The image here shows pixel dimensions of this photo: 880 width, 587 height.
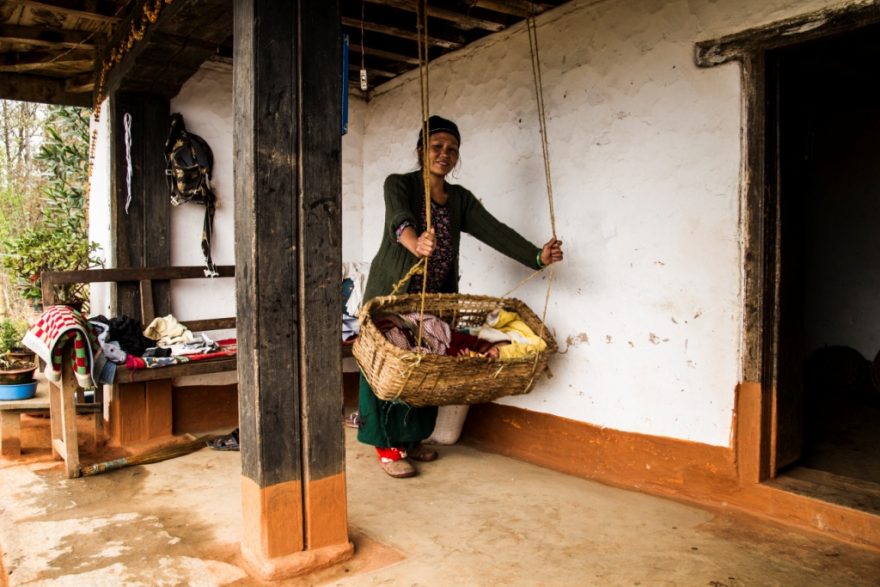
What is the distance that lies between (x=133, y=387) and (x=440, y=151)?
2.66 metres

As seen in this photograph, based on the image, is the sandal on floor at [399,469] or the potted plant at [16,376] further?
the potted plant at [16,376]

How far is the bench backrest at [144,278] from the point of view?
14.6 feet

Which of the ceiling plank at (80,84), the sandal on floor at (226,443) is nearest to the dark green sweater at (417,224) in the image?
the sandal on floor at (226,443)

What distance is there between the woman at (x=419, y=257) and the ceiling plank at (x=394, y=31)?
2.95ft

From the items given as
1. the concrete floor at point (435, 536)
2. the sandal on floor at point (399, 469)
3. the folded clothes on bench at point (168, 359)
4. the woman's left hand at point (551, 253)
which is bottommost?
the concrete floor at point (435, 536)

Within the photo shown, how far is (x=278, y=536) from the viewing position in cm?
258

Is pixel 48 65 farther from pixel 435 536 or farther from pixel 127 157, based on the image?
pixel 435 536

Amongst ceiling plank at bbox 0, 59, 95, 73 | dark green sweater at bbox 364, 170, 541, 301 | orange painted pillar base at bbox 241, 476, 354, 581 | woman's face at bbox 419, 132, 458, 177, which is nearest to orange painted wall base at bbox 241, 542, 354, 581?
orange painted pillar base at bbox 241, 476, 354, 581

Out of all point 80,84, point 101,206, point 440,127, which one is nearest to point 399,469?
point 440,127

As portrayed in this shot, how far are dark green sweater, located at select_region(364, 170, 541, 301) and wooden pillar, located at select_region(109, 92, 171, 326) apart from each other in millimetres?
1944

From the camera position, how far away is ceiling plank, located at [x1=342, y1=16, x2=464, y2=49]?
426 centimetres

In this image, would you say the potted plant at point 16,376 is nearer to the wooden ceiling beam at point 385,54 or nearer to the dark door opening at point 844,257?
the wooden ceiling beam at point 385,54

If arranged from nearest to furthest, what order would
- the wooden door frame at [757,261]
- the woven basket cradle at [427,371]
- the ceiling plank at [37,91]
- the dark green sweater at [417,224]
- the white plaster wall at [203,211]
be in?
1. the woven basket cradle at [427,371]
2. the wooden door frame at [757,261]
3. the dark green sweater at [417,224]
4. the white plaster wall at [203,211]
5. the ceiling plank at [37,91]

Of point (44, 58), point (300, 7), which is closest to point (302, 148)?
point (300, 7)
